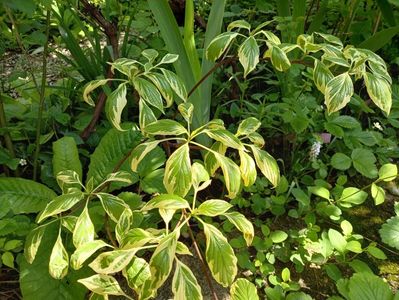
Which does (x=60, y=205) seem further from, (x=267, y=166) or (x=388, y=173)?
(x=388, y=173)

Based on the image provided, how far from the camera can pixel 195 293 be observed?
683mm

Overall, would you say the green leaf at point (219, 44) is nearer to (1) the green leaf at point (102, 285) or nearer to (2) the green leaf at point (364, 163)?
(1) the green leaf at point (102, 285)

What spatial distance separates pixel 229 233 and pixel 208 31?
2.21ft

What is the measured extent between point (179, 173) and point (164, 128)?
10cm

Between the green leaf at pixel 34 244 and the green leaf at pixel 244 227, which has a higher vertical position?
the green leaf at pixel 34 244

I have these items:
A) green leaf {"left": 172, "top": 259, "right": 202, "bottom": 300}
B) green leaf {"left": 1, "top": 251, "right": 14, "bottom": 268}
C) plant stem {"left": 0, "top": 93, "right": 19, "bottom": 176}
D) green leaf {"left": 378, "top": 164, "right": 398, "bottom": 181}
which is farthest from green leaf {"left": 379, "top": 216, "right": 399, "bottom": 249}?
plant stem {"left": 0, "top": 93, "right": 19, "bottom": 176}

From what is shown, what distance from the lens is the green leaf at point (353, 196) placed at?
1183 millimetres

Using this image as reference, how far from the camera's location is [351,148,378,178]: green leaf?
4.04 ft

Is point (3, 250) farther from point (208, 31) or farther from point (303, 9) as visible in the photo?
point (303, 9)

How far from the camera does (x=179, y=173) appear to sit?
0.72 m

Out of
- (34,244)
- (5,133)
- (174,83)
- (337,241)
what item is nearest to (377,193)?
(337,241)

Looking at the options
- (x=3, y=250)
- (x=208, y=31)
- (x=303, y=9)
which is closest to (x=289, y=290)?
(x=3, y=250)

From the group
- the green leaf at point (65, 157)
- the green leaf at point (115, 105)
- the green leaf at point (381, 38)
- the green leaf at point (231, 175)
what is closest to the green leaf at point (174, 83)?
the green leaf at point (115, 105)

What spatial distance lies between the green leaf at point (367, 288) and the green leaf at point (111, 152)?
2.20 feet
